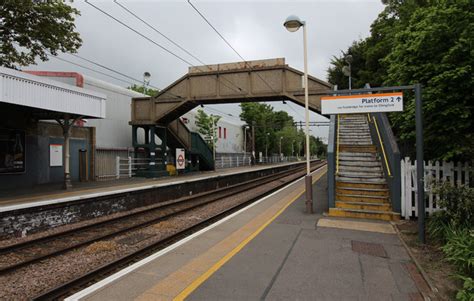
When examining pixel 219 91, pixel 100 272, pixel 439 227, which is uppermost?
pixel 219 91

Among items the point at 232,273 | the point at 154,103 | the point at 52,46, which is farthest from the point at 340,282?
the point at 154,103

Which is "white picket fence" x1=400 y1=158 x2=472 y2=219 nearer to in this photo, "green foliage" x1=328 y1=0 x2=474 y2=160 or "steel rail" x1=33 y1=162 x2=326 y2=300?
"green foliage" x1=328 y1=0 x2=474 y2=160

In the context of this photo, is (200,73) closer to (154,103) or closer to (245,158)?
(154,103)

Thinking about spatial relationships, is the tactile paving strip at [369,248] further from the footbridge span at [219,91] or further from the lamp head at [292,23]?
the footbridge span at [219,91]

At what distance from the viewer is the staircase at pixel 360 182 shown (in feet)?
29.3

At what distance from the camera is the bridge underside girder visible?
65.9 feet

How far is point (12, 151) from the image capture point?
15047mm

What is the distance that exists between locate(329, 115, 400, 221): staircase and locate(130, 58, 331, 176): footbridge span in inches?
255

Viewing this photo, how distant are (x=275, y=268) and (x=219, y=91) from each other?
717 inches

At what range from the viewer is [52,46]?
56.2ft

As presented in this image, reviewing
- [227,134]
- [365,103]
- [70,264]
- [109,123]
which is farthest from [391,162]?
[227,134]

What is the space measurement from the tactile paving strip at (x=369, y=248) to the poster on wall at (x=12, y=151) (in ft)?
51.7

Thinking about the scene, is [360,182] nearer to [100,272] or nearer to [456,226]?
[456,226]

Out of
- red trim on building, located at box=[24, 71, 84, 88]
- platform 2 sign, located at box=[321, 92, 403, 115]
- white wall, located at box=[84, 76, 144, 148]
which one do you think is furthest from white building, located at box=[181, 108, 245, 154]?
platform 2 sign, located at box=[321, 92, 403, 115]
